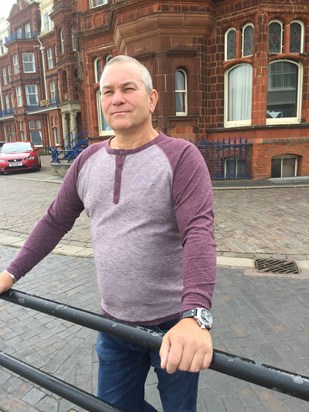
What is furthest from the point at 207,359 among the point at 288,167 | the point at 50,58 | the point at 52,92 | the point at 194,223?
the point at 50,58

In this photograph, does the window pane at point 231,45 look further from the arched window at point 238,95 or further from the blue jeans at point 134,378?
the blue jeans at point 134,378

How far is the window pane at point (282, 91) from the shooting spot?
40.0 feet

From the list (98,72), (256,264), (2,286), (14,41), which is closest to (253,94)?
(98,72)

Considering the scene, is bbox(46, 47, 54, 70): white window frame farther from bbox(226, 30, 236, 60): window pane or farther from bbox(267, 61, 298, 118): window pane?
bbox(267, 61, 298, 118): window pane

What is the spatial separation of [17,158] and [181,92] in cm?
919

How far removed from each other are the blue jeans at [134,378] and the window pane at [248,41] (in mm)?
12176

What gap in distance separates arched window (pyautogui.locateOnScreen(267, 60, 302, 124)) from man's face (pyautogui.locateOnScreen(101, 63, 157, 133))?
1164 cm

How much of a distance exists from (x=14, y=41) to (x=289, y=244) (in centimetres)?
4052

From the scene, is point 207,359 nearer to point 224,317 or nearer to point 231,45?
point 224,317

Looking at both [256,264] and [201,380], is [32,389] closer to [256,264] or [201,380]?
[201,380]

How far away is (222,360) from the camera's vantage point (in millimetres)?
907

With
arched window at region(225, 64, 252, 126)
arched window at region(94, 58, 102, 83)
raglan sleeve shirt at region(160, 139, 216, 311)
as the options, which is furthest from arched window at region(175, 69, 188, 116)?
raglan sleeve shirt at region(160, 139, 216, 311)

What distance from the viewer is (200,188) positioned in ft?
4.50

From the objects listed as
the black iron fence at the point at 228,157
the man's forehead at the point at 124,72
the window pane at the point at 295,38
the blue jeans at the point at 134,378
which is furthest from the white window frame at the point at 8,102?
the blue jeans at the point at 134,378
